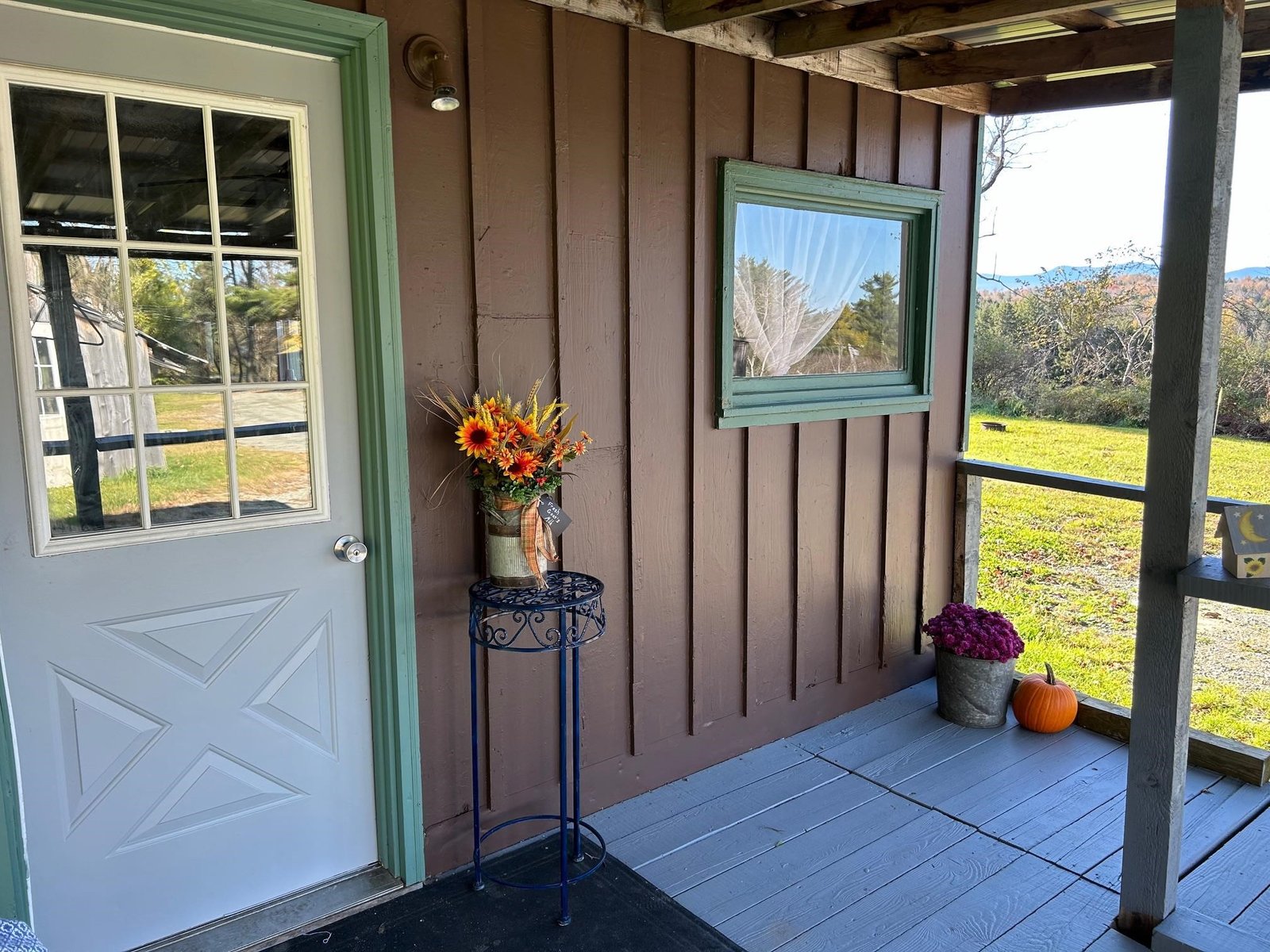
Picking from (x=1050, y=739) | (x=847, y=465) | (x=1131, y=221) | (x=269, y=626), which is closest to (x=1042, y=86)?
(x=847, y=465)

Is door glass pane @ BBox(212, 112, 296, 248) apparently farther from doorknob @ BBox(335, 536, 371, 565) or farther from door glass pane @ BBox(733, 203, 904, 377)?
door glass pane @ BBox(733, 203, 904, 377)

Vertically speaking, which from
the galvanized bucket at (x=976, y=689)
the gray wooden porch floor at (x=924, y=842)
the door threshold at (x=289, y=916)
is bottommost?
the gray wooden porch floor at (x=924, y=842)

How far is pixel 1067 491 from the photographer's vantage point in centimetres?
378

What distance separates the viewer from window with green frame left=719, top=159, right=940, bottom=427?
10.0 ft

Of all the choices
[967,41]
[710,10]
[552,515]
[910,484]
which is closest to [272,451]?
[552,515]

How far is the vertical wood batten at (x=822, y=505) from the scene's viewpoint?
3221mm

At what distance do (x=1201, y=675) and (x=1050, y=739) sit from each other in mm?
1204

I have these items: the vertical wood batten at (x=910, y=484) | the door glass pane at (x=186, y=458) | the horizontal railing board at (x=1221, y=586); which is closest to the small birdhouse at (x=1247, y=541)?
the horizontal railing board at (x=1221, y=586)

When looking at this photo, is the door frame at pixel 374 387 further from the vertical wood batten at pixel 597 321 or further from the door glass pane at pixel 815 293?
the door glass pane at pixel 815 293

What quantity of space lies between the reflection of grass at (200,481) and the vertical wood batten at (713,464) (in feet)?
4.32

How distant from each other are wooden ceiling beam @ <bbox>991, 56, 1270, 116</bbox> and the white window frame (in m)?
2.86

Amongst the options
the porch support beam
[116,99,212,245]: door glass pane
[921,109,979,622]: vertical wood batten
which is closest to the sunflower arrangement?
[116,99,212,245]: door glass pane

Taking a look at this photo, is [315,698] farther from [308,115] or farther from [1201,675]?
A: [1201,675]

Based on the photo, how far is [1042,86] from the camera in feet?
11.6
